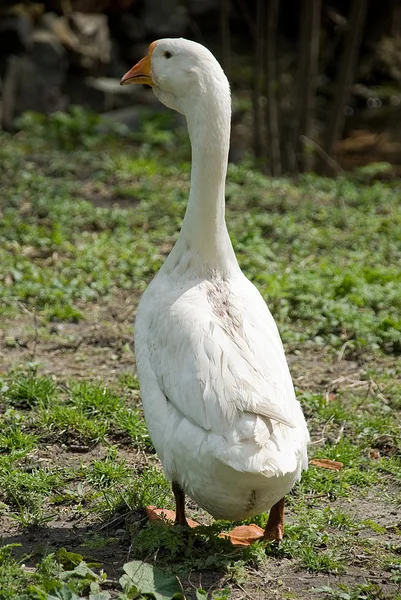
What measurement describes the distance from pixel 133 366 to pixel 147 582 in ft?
8.72

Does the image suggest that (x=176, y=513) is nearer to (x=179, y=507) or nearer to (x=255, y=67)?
(x=179, y=507)

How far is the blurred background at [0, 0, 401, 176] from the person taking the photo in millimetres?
11414

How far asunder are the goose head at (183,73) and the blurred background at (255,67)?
6.05 metres

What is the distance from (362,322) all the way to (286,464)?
3255mm

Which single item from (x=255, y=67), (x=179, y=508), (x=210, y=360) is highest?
(x=255, y=67)

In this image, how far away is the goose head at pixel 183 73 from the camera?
451 cm

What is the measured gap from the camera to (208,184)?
4.56m

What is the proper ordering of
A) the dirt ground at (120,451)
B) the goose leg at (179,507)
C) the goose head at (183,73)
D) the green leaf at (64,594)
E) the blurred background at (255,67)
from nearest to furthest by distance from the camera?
the green leaf at (64,594)
the dirt ground at (120,451)
the goose leg at (179,507)
the goose head at (183,73)
the blurred background at (255,67)

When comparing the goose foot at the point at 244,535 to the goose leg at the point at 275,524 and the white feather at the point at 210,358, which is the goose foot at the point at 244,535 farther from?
the white feather at the point at 210,358

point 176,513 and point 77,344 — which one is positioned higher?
point 77,344

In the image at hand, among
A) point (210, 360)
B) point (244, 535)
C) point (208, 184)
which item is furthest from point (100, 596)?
point (208, 184)

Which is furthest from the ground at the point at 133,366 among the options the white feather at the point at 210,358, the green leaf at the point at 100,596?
the white feather at the point at 210,358

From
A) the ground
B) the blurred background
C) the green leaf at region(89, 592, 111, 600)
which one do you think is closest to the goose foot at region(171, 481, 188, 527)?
the ground

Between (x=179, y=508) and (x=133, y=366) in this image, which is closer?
(x=179, y=508)
